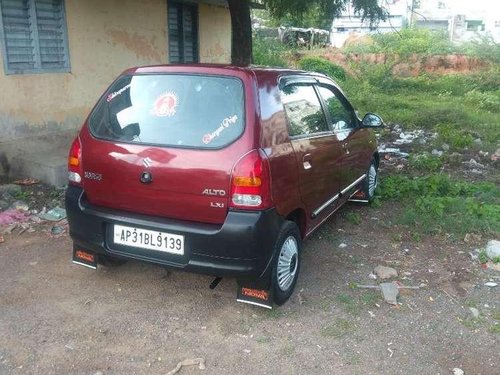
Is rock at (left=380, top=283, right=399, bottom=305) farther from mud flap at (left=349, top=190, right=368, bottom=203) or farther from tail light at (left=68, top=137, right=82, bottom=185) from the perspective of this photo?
tail light at (left=68, top=137, right=82, bottom=185)

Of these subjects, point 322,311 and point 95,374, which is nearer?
point 95,374

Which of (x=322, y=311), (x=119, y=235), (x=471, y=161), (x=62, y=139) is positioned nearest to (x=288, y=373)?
(x=322, y=311)

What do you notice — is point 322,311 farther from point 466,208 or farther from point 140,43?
point 140,43

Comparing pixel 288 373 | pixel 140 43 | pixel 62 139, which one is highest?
pixel 140 43

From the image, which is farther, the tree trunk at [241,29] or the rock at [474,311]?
the tree trunk at [241,29]

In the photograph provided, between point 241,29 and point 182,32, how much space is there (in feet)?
4.76

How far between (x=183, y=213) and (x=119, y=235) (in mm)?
481

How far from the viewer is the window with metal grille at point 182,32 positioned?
29.9 ft

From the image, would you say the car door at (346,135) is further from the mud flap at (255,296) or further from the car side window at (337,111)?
the mud flap at (255,296)

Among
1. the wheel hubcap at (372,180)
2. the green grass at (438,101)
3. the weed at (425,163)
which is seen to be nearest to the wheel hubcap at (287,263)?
the wheel hubcap at (372,180)

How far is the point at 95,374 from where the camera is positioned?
2.61 meters

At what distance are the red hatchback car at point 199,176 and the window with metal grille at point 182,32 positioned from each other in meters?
6.16

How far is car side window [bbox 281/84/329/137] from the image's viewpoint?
3.40 m

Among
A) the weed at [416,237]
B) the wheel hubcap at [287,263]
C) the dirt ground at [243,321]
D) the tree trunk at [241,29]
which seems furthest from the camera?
the tree trunk at [241,29]
